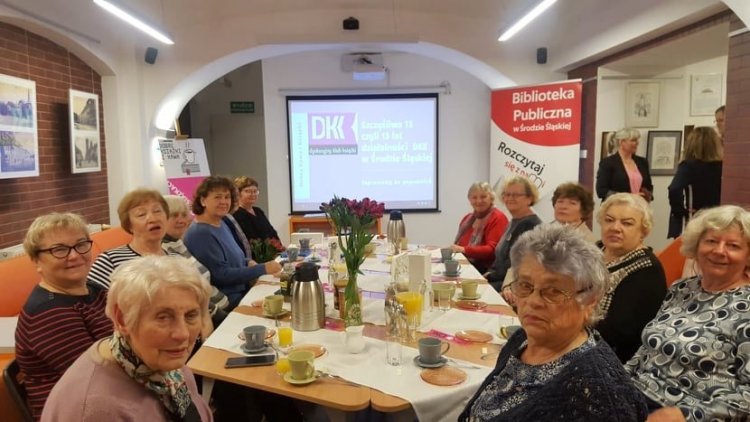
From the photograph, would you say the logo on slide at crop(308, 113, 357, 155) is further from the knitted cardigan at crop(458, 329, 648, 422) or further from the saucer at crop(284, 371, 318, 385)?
the knitted cardigan at crop(458, 329, 648, 422)

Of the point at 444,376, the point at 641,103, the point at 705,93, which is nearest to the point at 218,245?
the point at 444,376

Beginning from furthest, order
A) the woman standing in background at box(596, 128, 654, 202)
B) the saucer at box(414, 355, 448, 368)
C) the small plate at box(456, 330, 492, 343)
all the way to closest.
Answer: the woman standing in background at box(596, 128, 654, 202) → the small plate at box(456, 330, 492, 343) → the saucer at box(414, 355, 448, 368)

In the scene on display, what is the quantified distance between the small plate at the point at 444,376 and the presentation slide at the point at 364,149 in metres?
4.99

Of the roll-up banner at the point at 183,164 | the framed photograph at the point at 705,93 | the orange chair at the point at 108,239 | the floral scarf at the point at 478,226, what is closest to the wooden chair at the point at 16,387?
the orange chair at the point at 108,239

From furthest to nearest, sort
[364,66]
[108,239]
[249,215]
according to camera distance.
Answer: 1. [364,66]
2. [249,215]
3. [108,239]

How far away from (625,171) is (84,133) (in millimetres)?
5024

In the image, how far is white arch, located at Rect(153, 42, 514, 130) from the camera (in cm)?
567

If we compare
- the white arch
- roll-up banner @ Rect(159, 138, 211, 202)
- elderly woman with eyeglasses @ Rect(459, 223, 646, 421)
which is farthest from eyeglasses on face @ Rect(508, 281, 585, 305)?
roll-up banner @ Rect(159, 138, 211, 202)

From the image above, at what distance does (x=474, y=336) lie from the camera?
A: 83.7 inches

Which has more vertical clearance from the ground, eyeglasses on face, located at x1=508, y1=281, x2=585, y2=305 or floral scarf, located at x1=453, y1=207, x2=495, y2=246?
eyeglasses on face, located at x1=508, y1=281, x2=585, y2=305

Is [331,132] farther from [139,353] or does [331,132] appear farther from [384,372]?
[139,353]

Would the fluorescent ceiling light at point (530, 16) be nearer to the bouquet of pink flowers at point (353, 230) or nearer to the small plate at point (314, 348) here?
the bouquet of pink flowers at point (353, 230)

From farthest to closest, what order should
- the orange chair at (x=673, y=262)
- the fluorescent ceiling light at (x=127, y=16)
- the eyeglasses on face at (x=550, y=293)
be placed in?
the fluorescent ceiling light at (x=127, y=16), the orange chair at (x=673, y=262), the eyeglasses on face at (x=550, y=293)

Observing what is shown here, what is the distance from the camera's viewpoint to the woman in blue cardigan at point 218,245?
3.10 meters
